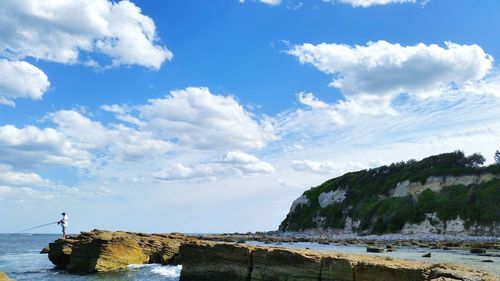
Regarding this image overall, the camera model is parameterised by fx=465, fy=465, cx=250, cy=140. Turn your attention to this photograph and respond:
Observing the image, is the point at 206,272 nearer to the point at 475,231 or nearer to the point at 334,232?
the point at 475,231

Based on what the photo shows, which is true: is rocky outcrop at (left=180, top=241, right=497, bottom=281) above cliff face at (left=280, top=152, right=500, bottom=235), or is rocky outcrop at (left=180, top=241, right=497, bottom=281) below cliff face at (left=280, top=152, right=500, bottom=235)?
below

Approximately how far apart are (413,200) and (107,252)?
7478 centimetres

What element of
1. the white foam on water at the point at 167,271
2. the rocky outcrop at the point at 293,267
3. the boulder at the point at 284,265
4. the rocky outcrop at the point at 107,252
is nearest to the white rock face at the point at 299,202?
the rocky outcrop at the point at 107,252

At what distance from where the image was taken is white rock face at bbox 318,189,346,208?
12013cm

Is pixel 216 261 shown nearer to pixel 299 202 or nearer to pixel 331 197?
pixel 331 197

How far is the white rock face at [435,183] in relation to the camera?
8733 centimetres

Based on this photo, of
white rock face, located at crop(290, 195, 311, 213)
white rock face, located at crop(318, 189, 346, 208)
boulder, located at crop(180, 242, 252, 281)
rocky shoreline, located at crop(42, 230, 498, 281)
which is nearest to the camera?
rocky shoreline, located at crop(42, 230, 498, 281)

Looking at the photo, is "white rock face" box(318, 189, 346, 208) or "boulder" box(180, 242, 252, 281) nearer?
"boulder" box(180, 242, 252, 281)

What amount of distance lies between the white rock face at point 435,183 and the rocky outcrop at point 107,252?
7029 centimetres

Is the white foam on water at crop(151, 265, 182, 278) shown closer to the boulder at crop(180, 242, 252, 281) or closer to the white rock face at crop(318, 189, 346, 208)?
the boulder at crop(180, 242, 252, 281)

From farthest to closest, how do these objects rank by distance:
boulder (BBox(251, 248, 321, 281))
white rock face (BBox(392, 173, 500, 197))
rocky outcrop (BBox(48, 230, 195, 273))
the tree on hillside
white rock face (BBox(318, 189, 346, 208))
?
white rock face (BBox(318, 189, 346, 208)), the tree on hillside, white rock face (BBox(392, 173, 500, 197)), rocky outcrop (BBox(48, 230, 195, 273)), boulder (BBox(251, 248, 321, 281))

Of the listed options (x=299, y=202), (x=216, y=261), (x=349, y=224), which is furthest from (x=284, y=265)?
(x=299, y=202)

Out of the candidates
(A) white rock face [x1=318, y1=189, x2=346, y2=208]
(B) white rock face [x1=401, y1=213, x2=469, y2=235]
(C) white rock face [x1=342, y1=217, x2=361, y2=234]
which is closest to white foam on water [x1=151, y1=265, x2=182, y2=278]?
(B) white rock face [x1=401, y1=213, x2=469, y2=235]

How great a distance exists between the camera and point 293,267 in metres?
17.2
